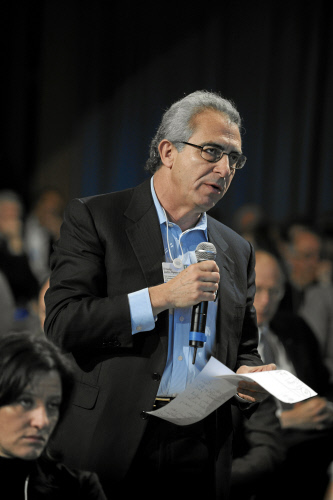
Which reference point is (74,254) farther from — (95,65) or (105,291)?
(95,65)

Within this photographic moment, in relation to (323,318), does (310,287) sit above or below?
above

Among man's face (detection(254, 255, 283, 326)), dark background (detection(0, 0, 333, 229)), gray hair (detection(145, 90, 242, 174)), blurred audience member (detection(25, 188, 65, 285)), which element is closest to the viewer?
gray hair (detection(145, 90, 242, 174))

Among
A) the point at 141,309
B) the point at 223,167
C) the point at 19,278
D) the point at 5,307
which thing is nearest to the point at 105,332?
the point at 141,309

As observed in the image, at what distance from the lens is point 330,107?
25.9 feet

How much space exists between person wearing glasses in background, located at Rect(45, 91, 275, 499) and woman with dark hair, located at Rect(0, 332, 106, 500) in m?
0.16

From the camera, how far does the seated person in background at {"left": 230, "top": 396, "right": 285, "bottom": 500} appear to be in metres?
3.09

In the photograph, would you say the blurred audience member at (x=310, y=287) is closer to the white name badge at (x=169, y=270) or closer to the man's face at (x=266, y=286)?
the man's face at (x=266, y=286)

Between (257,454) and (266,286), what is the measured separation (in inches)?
30.9

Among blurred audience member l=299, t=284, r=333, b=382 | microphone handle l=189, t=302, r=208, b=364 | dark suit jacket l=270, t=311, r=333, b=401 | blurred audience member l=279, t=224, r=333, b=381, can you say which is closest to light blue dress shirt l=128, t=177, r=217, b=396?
microphone handle l=189, t=302, r=208, b=364

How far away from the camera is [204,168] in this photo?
6.78 feet

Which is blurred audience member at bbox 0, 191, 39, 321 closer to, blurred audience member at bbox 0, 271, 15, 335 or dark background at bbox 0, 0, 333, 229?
blurred audience member at bbox 0, 271, 15, 335

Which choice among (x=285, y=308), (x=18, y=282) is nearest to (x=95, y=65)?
(x=18, y=282)

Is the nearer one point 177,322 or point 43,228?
point 177,322

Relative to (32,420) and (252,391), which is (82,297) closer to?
(32,420)
